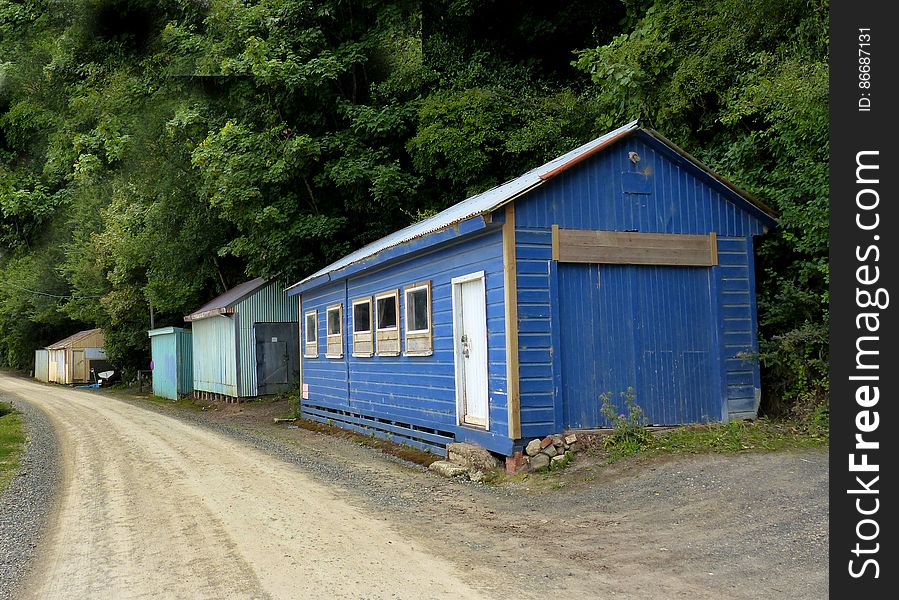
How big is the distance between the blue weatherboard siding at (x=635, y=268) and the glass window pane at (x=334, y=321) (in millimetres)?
6774

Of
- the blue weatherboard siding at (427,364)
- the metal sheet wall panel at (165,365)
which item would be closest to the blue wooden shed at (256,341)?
the metal sheet wall panel at (165,365)

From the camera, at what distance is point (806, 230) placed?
9.84 m

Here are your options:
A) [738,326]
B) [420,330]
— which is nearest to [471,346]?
[420,330]

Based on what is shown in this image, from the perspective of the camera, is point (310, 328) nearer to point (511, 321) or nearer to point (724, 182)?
point (511, 321)

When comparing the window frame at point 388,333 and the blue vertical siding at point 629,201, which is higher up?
the blue vertical siding at point 629,201

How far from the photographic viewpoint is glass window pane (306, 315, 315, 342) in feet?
55.1

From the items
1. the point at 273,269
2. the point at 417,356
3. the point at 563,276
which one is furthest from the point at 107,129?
the point at 563,276

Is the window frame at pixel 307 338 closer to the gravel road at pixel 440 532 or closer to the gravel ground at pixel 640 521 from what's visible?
the gravel road at pixel 440 532

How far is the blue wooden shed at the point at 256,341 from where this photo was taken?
21500 mm

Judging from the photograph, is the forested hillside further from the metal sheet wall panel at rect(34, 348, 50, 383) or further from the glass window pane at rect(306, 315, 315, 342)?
the metal sheet wall panel at rect(34, 348, 50, 383)

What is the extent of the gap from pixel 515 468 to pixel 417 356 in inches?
120

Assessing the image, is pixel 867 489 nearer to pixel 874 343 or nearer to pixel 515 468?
pixel 874 343

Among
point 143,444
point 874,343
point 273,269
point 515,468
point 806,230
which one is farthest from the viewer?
point 273,269

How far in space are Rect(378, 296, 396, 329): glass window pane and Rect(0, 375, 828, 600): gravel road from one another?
2.92m
